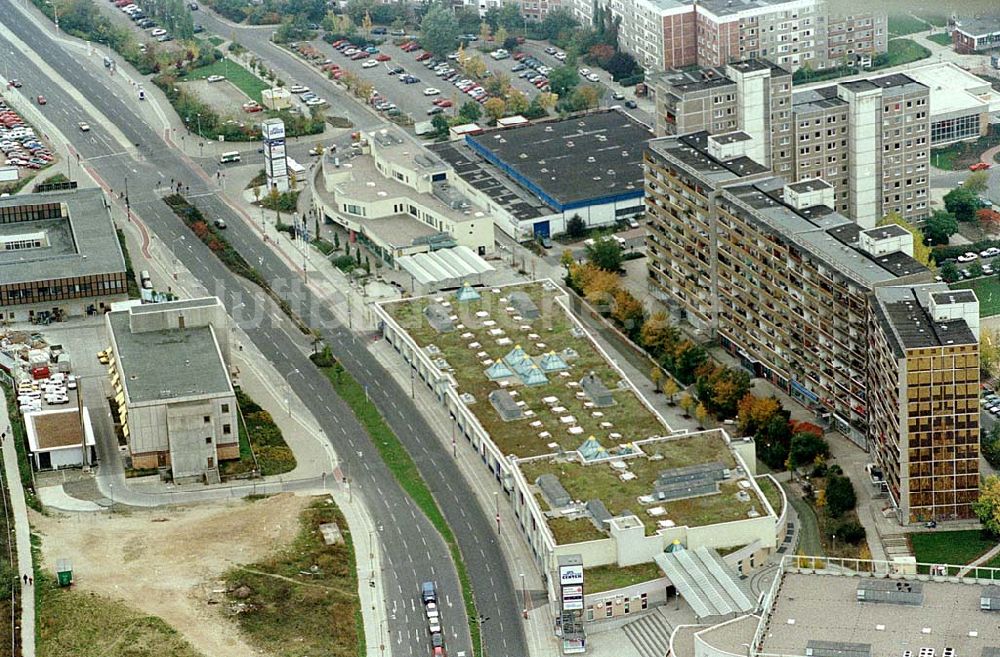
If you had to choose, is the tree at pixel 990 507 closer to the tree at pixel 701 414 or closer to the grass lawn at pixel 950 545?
the grass lawn at pixel 950 545

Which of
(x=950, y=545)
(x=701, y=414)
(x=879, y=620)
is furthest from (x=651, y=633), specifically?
(x=701, y=414)

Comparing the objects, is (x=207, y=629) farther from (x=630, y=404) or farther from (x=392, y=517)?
(x=630, y=404)

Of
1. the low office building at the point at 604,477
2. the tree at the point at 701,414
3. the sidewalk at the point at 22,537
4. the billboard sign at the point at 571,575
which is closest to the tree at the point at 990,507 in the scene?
the low office building at the point at 604,477

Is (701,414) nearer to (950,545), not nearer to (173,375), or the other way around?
(950,545)

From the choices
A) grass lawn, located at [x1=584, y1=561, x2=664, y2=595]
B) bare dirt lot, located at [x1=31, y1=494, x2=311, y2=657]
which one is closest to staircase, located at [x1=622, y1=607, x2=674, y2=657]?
grass lawn, located at [x1=584, y1=561, x2=664, y2=595]

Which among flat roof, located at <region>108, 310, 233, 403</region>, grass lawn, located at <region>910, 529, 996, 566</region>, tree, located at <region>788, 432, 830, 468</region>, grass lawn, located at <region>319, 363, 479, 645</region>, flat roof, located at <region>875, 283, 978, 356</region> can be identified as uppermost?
flat roof, located at <region>875, 283, 978, 356</region>

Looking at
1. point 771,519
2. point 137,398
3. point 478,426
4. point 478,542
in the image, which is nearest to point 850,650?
point 771,519

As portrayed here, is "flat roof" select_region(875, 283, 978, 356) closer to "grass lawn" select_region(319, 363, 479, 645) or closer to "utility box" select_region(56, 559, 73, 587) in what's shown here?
"grass lawn" select_region(319, 363, 479, 645)
